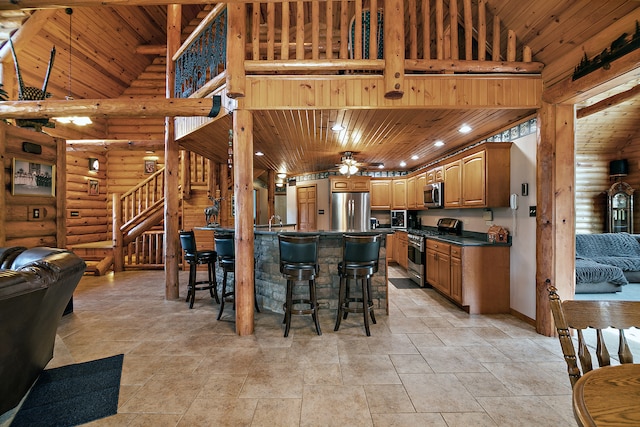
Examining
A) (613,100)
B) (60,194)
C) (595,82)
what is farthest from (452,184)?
(60,194)

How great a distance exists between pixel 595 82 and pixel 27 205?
6512mm

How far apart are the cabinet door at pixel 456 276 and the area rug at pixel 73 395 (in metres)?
3.84

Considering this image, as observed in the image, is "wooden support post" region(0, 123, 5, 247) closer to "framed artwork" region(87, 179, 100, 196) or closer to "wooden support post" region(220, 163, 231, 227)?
"wooden support post" region(220, 163, 231, 227)

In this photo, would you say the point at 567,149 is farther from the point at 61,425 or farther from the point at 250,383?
the point at 61,425

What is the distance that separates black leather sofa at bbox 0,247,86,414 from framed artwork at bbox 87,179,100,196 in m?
6.97

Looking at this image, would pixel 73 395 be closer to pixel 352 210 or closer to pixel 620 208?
pixel 352 210

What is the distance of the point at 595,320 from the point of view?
118 cm

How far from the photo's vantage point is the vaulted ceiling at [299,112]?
2.71m

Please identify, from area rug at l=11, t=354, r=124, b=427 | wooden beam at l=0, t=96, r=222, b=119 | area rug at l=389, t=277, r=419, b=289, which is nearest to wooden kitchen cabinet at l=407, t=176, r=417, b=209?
area rug at l=389, t=277, r=419, b=289

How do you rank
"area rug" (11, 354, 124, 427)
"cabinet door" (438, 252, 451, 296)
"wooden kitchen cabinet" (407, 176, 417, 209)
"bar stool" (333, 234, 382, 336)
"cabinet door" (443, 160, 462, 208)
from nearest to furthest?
"area rug" (11, 354, 124, 427)
"bar stool" (333, 234, 382, 336)
"cabinet door" (438, 252, 451, 296)
"cabinet door" (443, 160, 462, 208)
"wooden kitchen cabinet" (407, 176, 417, 209)

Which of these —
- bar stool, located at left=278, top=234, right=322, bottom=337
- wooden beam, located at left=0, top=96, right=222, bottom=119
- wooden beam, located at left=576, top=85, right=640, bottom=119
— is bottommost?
bar stool, located at left=278, top=234, right=322, bottom=337

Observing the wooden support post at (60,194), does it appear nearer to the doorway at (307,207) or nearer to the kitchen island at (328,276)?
the kitchen island at (328,276)

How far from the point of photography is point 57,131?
21.9 ft

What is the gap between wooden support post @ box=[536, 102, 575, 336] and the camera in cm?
302
